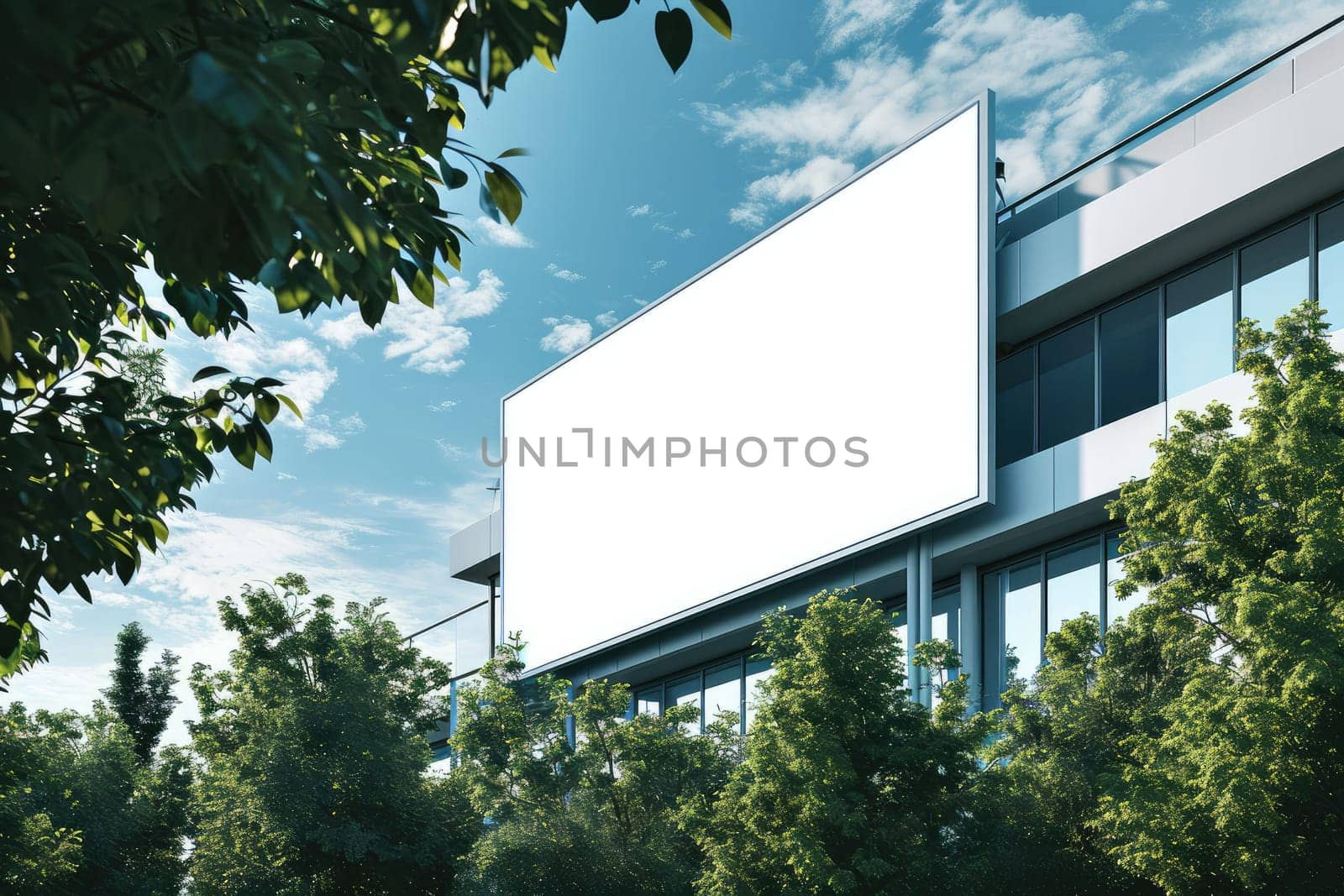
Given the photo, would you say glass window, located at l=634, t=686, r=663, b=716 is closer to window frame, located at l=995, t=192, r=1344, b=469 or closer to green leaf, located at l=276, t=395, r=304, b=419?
window frame, located at l=995, t=192, r=1344, b=469

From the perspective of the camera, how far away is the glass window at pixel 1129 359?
23.7 m

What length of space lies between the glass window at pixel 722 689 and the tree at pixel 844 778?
43.3ft

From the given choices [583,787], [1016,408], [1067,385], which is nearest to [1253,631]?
[1067,385]

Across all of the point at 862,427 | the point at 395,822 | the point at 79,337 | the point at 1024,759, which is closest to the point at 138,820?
the point at 395,822

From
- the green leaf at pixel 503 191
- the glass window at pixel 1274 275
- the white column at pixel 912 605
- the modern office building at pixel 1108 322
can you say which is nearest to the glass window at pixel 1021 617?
the modern office building at pixel 1108 322

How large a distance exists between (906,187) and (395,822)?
680 inches

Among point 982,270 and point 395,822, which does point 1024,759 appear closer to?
point 982,270

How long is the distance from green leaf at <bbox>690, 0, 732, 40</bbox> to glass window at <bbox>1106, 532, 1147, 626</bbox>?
20.3 metres

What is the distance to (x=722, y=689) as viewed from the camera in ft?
113

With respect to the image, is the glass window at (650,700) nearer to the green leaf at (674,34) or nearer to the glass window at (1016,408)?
the glass window at (1016,408)

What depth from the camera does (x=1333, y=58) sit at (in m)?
21.0

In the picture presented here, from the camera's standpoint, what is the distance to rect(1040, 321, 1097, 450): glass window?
81.6 feet

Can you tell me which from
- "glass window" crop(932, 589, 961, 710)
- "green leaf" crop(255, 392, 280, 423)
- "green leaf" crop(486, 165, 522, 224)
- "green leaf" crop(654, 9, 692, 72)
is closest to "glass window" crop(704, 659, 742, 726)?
"glass window" crop(932, 589, 961, 710)

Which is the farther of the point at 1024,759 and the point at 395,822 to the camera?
the point at 395,822
